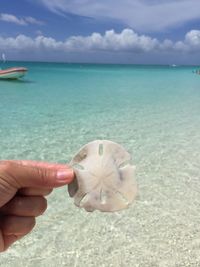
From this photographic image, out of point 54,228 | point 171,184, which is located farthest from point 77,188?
point 171,184

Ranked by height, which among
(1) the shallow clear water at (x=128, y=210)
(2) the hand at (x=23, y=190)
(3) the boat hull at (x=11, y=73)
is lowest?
(1) the shallow clear water at (x=128, y=210)

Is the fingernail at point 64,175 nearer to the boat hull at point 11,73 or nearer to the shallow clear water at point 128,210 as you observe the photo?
the shallow clear water at point 128,210

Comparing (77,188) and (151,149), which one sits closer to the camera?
(77,188)

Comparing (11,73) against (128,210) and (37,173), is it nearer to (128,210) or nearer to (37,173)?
(128,210)

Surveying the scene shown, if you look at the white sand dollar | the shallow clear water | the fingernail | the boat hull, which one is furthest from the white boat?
the fingernail

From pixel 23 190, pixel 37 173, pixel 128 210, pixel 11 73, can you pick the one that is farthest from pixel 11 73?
pixel 37 173

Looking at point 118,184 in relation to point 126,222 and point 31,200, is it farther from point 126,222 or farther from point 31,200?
point 126,222

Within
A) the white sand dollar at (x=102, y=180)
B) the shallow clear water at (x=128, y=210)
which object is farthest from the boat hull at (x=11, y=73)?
the white sand dollar at (x=102, y=180)
